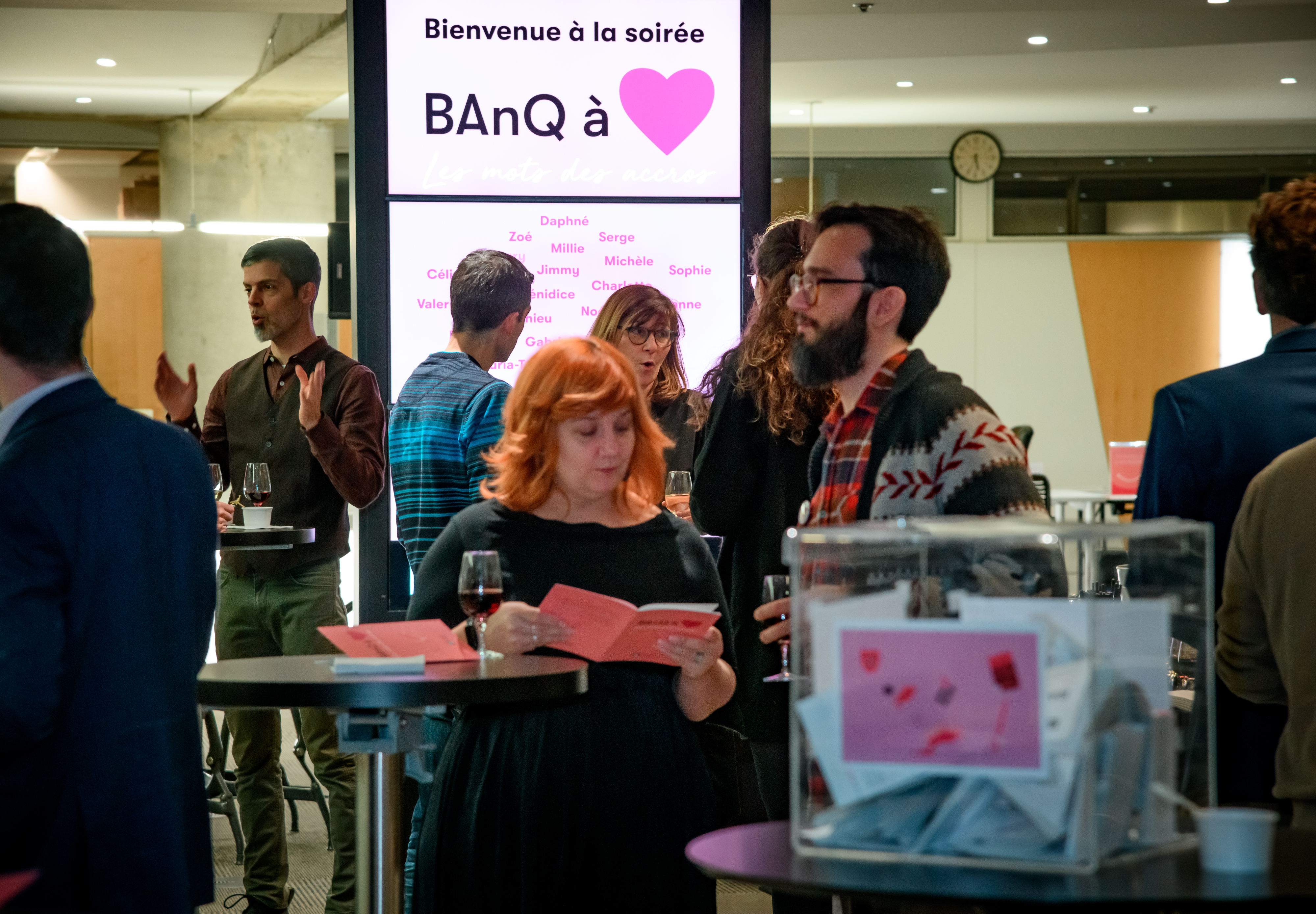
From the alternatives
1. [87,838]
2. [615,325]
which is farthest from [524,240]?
[87,838]

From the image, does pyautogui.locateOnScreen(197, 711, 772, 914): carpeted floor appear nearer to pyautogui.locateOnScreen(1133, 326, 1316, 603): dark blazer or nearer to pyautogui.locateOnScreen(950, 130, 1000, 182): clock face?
pyautogui.locateOnScreen(1133, 326, 1316, 603): dark blazer

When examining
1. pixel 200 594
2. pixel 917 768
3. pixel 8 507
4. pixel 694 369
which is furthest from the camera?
pixel 694 369

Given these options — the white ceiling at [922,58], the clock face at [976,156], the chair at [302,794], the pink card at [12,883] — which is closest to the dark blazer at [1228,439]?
the pink card at [12,883]

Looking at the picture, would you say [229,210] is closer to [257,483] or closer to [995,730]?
[257,483]

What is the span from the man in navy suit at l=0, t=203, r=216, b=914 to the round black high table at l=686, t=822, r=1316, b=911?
0.79m

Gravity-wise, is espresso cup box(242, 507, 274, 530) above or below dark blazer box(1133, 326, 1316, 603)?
below

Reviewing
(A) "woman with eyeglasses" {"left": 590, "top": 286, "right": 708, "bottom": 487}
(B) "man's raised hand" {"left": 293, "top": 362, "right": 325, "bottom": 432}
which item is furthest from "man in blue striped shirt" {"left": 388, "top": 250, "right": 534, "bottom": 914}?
(B) "man's raised hand" {"left": 293, "top": 362, "right": 325, "bottom": 432}

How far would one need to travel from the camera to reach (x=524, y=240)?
4.21 m

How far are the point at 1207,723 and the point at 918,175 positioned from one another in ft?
39.5

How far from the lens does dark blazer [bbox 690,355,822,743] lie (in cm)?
298

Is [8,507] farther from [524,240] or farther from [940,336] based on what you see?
[940,336]

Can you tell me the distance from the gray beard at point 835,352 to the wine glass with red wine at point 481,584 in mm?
589

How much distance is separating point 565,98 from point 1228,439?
95.7 inches

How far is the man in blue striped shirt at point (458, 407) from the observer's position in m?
3.41
